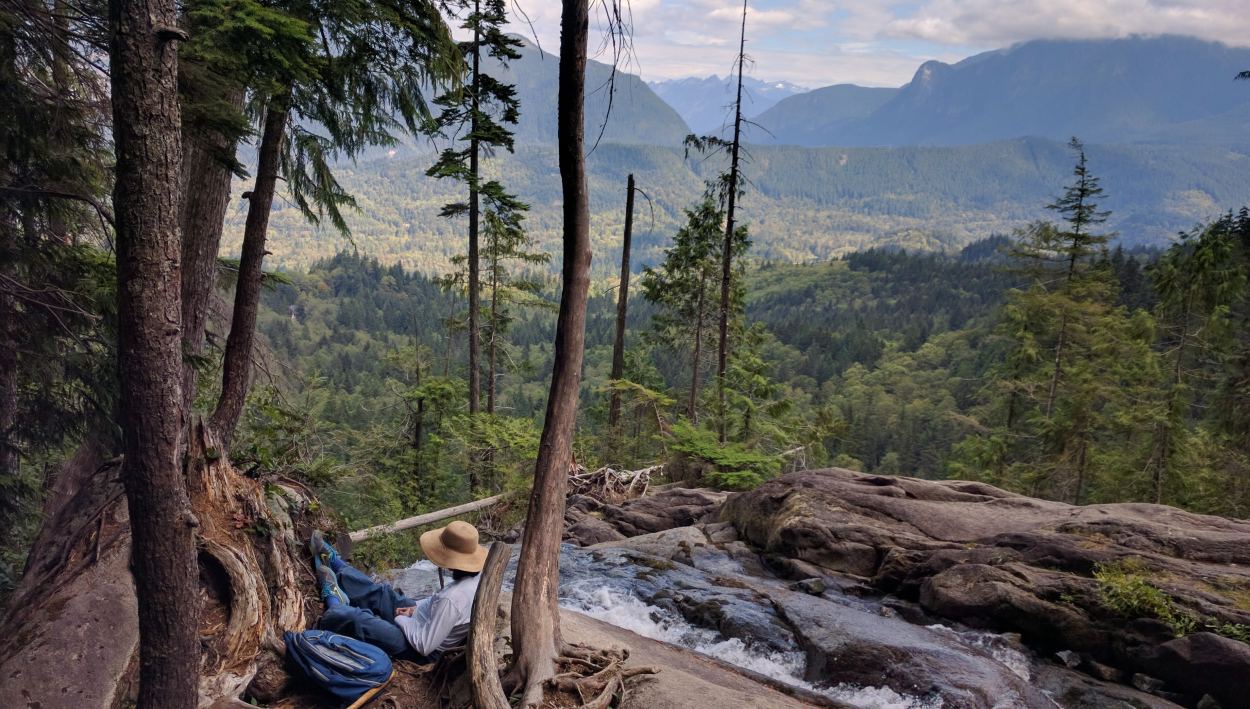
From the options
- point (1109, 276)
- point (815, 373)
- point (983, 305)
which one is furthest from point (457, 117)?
point (983, 305)

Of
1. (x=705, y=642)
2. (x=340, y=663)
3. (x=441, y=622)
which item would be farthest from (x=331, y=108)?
(x=705, y=642)

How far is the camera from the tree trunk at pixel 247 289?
8.03 m

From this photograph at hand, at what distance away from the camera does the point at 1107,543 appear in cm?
901

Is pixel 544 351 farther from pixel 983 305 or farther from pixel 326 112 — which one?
pixel 326 112

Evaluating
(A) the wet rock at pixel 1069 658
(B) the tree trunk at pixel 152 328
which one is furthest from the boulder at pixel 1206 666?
(B) the tree trunk at pixel 152 328

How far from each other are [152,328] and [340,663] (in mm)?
2751

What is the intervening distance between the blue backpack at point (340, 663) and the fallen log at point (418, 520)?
14.3ft

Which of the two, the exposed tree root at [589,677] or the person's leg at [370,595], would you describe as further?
the person's leg at [370,595]

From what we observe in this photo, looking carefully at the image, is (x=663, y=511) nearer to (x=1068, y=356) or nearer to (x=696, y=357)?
(x=696, y=357)

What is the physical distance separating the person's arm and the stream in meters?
3.71

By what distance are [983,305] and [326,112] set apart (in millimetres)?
127427

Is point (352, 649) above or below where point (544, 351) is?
above

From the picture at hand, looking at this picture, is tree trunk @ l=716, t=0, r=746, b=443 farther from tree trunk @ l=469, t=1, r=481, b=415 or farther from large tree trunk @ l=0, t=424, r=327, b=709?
large tree trunk @ l=0, t=424, r=327, b=709

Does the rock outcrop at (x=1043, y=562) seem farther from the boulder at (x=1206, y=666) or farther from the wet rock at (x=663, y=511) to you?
the wet rock at (x=663, y=511)
